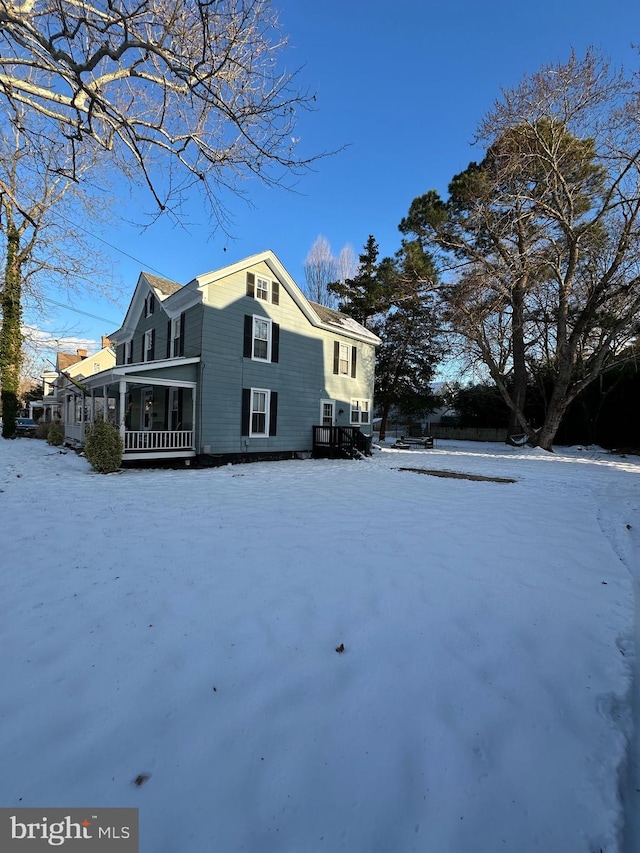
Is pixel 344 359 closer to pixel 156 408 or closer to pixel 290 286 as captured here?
pixel 290 286

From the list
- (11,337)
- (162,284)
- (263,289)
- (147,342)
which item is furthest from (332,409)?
(11,337)

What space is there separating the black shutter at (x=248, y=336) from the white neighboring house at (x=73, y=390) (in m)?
4.78

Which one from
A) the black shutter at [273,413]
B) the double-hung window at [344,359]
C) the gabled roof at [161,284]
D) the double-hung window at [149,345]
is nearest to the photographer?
the black shutter at [273,413]

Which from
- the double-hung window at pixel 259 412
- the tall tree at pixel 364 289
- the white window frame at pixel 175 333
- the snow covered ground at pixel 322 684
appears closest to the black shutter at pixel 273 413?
the double-hung window at pixel 259 412

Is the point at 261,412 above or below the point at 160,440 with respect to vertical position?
above

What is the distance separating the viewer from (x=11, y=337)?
1791 centimetres

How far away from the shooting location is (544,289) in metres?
18.6

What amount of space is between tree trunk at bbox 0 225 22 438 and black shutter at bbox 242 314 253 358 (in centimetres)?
1059

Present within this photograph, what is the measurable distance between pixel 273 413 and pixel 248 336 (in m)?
2.79

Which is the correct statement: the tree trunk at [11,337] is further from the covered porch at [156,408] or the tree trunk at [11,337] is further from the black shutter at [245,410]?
the black shutter at [245,410]

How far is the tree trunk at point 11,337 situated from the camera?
656 inches

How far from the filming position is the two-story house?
1150cm

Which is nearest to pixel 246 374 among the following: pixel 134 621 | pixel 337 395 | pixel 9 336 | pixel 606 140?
pixel 337 395

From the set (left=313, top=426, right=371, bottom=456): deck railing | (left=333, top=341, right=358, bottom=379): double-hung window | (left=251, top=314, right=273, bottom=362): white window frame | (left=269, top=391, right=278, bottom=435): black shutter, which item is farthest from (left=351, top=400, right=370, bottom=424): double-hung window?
(left=251, top=314, right=273, bottom=362): white window frame
